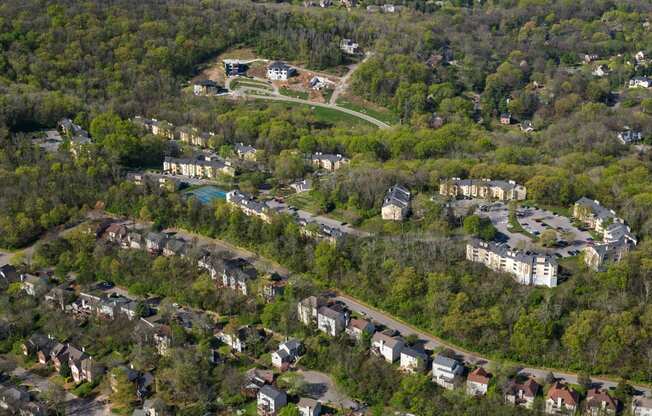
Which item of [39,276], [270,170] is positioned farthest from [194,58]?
[39,276]

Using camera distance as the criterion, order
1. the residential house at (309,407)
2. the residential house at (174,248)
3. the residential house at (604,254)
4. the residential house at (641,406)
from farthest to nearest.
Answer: the residential house at (174,248) < the residential house at (604,254) < the residential house at (309,407) < the residential house at (641,406)

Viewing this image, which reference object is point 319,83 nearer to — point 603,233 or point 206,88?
point 206,88

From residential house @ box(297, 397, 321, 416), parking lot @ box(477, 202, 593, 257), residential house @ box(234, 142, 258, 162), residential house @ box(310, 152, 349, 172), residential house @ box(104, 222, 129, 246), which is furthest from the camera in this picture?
residential house @ box(234, 142, 258, 162)

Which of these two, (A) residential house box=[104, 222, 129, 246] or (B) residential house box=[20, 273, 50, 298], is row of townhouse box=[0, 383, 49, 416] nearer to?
(B) residential house box=[20, 273, 50, 298]

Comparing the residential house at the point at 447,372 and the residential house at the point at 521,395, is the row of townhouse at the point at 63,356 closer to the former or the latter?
the residential house at the point at 447,372

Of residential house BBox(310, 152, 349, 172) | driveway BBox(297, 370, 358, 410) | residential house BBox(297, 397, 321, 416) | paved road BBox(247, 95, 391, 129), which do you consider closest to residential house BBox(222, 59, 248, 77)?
paved road BBox(247, 95, 391, 129)

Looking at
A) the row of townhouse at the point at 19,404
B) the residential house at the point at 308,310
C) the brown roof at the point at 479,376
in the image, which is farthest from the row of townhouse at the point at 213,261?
the row of townhouse at the point at 19,404
